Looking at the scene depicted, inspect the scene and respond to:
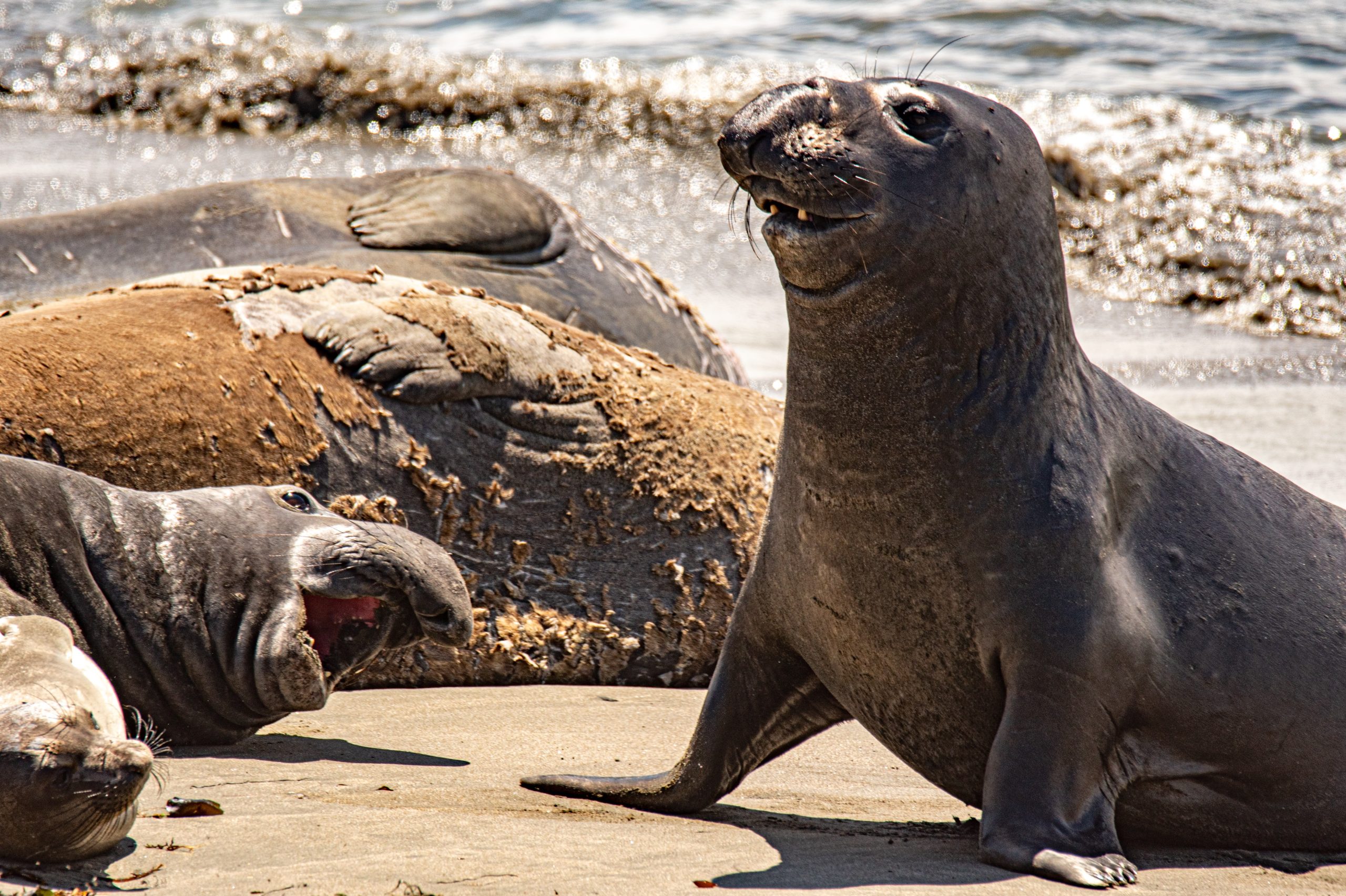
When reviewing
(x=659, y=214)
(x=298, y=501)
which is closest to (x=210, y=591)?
(x=298, y=501)

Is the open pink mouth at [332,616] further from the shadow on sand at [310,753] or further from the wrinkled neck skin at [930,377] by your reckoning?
the wrinkled neck skin at [930,377]

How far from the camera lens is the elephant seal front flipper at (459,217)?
7.09 meters

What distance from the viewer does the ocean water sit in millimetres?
11203

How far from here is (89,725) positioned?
2791 mm

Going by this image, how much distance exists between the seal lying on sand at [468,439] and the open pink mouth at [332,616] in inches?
26.6

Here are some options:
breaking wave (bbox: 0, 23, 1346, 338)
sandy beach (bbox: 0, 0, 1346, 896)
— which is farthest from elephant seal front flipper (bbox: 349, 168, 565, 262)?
breaking wave (bbox: 0, 23, 1346, 338)

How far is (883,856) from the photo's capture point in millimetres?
3166

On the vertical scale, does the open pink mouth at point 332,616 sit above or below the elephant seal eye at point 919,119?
below

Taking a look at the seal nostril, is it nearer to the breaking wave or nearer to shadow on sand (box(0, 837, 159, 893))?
shadow on sand (box(0, 837, 159, 893))

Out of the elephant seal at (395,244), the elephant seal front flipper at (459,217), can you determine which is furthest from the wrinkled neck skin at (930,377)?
the elephant seal front flipper at (459,217)

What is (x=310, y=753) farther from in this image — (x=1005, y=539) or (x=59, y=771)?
(x=1005, y=539)

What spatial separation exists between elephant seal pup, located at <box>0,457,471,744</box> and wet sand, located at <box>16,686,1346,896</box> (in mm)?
182

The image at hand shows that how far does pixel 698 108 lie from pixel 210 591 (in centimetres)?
1133

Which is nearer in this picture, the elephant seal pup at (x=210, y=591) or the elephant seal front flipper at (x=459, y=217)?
the elephant seal pup at (x=210, y=591)
